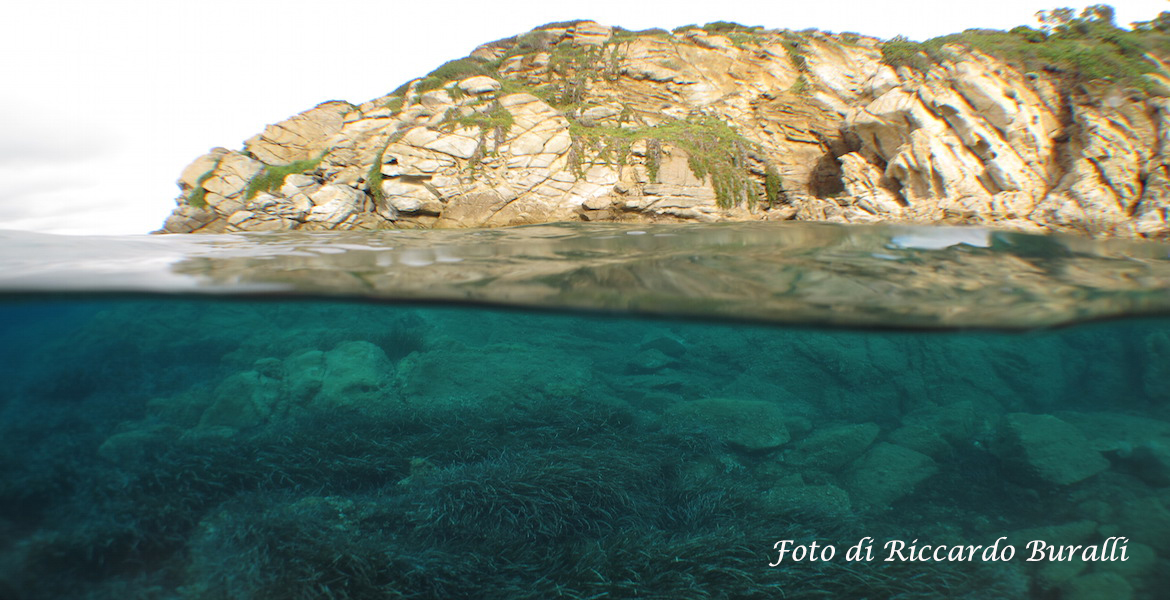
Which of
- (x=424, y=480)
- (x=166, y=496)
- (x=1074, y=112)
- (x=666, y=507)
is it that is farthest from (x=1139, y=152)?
(x=166, y=496)

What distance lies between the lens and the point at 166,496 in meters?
4.70

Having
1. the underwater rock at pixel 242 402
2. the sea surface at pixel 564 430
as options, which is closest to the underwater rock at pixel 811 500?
the sea surface at pixel 564 430

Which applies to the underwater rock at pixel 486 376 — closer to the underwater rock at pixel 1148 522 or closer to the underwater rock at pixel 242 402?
the underwater rock at pixel 242 402

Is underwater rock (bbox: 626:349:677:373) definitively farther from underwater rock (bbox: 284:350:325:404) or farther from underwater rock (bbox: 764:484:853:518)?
underwater rock (bbox: 284:350:325:404)

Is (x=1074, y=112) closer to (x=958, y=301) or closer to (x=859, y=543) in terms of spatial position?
(x=958, y=301)

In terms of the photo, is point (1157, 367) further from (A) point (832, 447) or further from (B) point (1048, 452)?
(A) point (832, 447)

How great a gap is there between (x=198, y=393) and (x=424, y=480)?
13.3ft

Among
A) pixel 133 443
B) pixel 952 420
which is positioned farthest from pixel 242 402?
pixel 952 420

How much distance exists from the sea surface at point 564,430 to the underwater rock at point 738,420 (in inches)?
1.8

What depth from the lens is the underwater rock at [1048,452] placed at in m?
6.07

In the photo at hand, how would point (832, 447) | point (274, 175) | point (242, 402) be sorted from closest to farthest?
point (832, 447), point (242, 402), point (274, 175)

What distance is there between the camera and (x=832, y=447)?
6832 millimetres

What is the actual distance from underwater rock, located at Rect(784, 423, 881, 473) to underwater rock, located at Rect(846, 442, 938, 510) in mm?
188

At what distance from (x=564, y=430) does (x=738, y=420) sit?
99.5 inches
